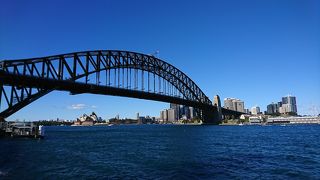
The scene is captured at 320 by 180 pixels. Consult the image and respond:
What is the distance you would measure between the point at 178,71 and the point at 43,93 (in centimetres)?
10394

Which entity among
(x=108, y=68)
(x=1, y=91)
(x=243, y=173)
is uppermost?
(x=108, y=68)

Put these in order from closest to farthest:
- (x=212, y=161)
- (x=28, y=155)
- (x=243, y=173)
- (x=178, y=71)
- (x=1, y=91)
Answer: (x=243, y=173) → (x=212, y=161) → (x=28, y=155) → (x=1, y=91) → (x=178, y=71)

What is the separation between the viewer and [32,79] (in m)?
73.3

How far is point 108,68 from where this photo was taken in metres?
110

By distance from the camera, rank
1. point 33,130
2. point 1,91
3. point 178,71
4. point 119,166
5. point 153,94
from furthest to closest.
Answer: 1. point 178,71
2. point 153,94
3. point 33,130
4. point 1,91
5. point 119,166

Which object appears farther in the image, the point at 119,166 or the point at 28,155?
the point at 28,155

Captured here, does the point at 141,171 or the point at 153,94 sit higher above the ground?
the point at 153,94

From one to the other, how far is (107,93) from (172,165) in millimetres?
77172

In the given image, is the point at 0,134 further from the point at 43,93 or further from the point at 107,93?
the point at 107,93

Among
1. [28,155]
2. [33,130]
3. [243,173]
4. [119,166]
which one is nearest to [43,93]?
[33,130]

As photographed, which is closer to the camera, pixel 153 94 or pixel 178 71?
pixel 153 94

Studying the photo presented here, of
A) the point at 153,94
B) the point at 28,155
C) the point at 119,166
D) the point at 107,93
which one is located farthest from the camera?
the point at 153,94

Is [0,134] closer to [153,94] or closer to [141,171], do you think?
[141,171]

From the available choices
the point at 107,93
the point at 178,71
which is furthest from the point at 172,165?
the point at 178,71
